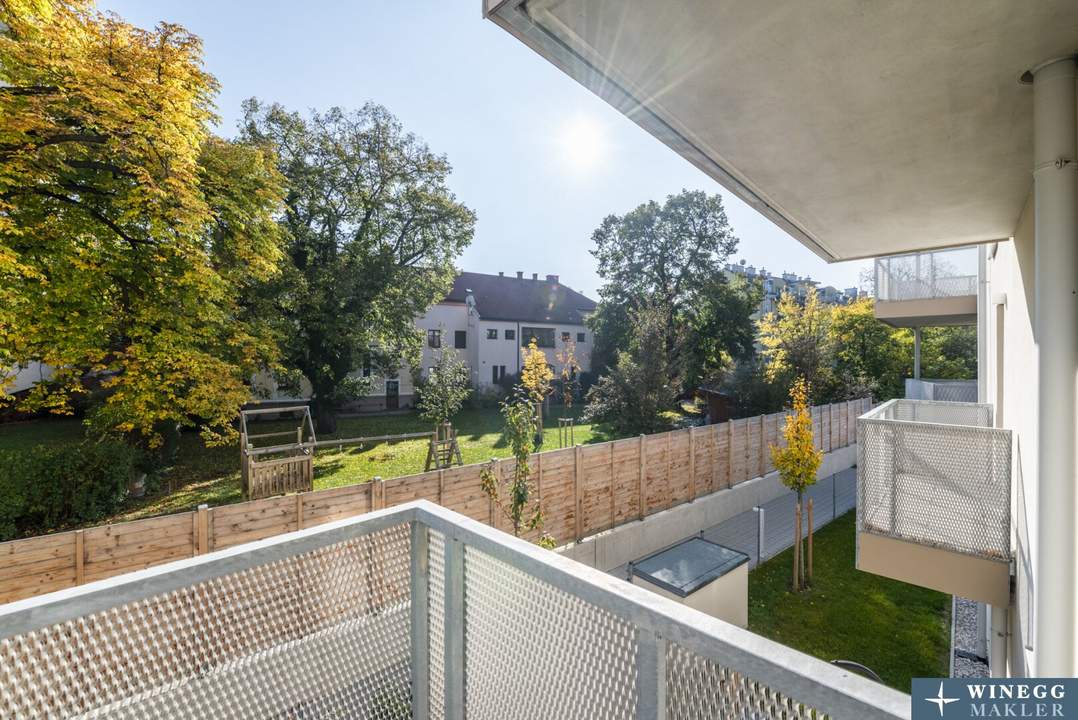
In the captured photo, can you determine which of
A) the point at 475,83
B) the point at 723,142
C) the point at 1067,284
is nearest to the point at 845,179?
the point at 723,142

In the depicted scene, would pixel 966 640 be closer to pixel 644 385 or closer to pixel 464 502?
pixel 464 502

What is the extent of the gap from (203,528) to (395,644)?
16.1 ft

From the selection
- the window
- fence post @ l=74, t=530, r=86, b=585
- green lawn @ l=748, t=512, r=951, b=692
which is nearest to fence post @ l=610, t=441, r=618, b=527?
green lawn @ l=748, t=512, r=951, b=692

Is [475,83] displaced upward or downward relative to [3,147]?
upward

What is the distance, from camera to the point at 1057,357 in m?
2.17

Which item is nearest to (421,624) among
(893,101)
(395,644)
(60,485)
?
(395,644)

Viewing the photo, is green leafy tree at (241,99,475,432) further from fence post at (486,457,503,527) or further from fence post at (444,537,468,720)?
fence post at (444,537,468,720)

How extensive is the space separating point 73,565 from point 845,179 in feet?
25.8

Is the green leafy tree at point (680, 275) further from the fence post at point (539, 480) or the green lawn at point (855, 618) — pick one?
the fence post at point (539, 480)

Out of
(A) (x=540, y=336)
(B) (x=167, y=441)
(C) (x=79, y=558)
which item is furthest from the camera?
(A) (x=540, y=336)

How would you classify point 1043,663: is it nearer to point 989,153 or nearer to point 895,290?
point 989,153

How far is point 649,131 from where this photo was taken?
2.70 m

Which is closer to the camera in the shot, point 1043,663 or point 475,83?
point 1043,663

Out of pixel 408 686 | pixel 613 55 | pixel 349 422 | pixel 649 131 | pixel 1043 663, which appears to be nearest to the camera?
pixel 408 686
